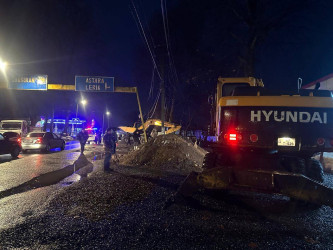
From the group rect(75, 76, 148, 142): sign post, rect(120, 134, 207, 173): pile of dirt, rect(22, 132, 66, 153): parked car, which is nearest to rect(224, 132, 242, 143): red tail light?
rect(120, 134, 207, 173): pile of dirt

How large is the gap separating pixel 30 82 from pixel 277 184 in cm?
2119

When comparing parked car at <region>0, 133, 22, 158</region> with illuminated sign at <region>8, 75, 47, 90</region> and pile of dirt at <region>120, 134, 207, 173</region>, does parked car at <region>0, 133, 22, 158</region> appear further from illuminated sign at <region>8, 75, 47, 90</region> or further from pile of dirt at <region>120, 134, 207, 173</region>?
illuminated sign at <region>8, 75, 47, 90</region>

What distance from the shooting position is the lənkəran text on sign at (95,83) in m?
20.4

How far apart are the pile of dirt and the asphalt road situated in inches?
168

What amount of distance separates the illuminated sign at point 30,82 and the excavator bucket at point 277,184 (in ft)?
63.4

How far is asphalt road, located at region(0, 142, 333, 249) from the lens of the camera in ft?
12.6

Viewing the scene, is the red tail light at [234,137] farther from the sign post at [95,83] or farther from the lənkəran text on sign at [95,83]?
the lənkəran text on sign at [95,83]

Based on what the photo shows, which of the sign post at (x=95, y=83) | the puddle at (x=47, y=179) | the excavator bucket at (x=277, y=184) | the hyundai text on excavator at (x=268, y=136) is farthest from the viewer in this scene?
the sign post at (x=95, y=83)

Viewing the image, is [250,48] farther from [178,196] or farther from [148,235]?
[148,235]

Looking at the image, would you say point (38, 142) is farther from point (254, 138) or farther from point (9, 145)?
point (254, 138)

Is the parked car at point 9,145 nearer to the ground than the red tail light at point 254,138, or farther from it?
nearer to the ground

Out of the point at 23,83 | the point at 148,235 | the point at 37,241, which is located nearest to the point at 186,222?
the point at 148,235

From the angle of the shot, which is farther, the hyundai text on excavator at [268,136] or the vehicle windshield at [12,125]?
the vehicle windshield at [12,125]

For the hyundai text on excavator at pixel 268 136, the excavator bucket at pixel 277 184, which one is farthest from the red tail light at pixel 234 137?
Result: the excavator bucket at pixel 277 184
